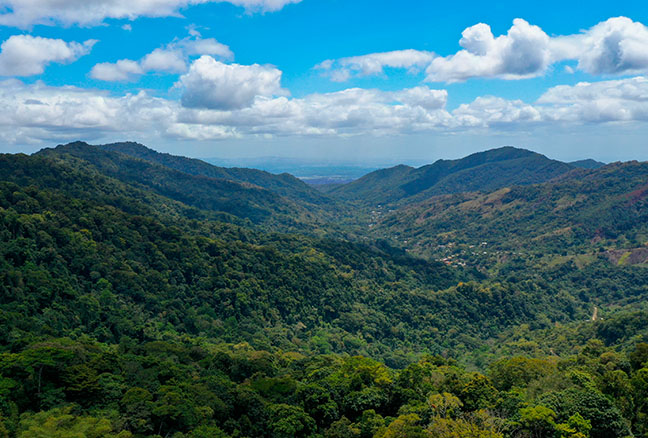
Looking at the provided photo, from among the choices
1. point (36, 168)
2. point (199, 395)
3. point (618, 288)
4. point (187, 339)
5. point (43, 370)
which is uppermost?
A: point (36, 168)

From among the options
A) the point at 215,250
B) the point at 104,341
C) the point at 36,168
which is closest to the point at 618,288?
the point at 215,250

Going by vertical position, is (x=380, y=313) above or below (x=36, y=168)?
below

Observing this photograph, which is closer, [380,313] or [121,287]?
[121,287]

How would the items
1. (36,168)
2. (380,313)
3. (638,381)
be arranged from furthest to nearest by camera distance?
(36,168), (380,313), (638,381)

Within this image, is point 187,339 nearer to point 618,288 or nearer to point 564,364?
point 564,364

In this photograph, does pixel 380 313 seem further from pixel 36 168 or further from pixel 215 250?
pixel 36 168

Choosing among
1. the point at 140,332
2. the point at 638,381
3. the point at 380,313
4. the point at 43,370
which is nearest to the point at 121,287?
the point at 140,332

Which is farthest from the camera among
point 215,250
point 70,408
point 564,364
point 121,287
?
point 215,250
